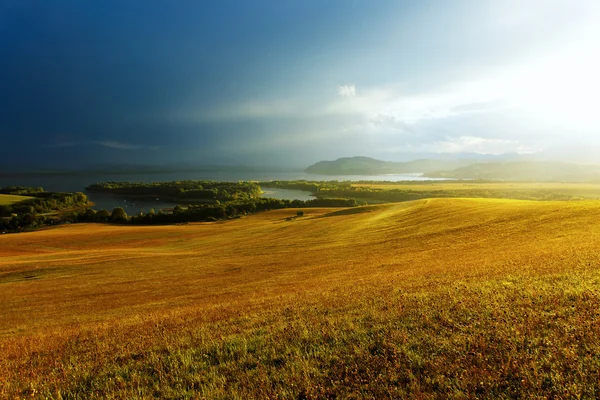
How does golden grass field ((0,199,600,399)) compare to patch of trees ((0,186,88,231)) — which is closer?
golden grass field ((0,199,600,399))

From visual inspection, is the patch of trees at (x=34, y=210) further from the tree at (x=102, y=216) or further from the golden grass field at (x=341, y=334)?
the golden grass field at (x=341, y=334)

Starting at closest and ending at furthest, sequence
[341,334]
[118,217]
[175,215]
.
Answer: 1. [341,334]
2. [118,217]
3. [175,215]

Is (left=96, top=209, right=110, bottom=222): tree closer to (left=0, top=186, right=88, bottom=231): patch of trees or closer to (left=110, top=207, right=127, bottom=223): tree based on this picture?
(left=110, top=207, right=127, bottom=223): tree

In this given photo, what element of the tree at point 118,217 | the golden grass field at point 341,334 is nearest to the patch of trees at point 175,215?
the tree at point 118,217

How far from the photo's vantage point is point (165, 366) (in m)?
7.05

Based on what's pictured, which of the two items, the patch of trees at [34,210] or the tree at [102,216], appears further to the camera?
the tree at [102,216]

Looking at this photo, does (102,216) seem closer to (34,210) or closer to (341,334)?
(34,210)

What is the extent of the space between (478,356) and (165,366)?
684 centimetres

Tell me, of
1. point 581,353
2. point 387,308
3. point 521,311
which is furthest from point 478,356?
point 387,308

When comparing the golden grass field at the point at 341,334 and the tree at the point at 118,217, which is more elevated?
the golden grass field at the point at 341,334

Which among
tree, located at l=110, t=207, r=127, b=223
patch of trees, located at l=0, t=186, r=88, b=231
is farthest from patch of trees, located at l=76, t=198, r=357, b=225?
patch of trees, located at l=0, t=186, r=88, b=231

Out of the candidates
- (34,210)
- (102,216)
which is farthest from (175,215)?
(34,210)

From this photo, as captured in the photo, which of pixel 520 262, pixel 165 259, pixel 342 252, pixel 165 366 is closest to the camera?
pixel 165 366

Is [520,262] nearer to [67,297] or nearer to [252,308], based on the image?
[252,308]
